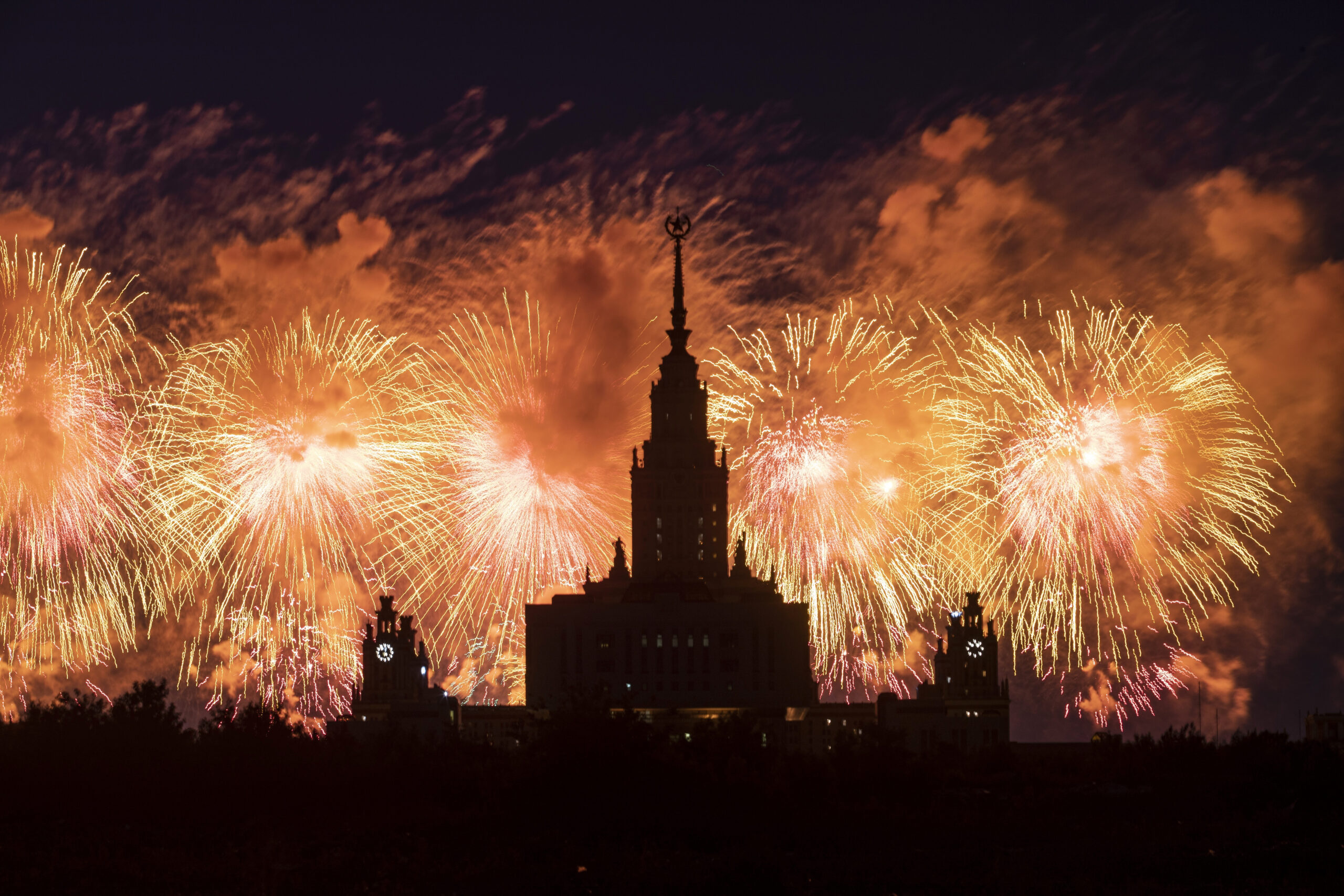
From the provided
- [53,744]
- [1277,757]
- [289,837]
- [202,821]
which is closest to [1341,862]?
[1277,757]

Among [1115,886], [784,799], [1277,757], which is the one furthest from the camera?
[1277,757]

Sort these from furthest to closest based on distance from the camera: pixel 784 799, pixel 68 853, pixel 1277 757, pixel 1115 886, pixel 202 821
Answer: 1. pixel 1277 757
2. pixel 784 799
3. pixel 202 821
4. pixel 68 853
5. pixel 1115 886

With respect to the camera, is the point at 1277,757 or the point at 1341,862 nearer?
the point at 1341,862

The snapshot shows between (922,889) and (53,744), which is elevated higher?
(53,744)

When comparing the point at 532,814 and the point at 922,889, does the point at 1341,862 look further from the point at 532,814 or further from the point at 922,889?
the point at 532,814

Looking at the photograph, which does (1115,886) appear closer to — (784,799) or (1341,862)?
(1341,862)

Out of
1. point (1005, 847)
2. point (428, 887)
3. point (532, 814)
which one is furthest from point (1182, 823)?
point (428, 887)
